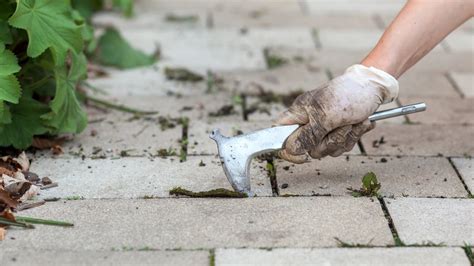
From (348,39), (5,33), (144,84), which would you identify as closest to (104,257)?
(5,33)

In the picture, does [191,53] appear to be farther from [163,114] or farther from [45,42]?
[45,42]

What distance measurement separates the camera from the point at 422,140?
3240 mm

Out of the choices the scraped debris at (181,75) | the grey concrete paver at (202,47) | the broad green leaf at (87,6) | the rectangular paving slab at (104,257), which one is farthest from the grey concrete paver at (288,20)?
the rectangular paving slab at (104,257)

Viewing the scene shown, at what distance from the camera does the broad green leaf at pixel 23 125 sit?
2922 mm

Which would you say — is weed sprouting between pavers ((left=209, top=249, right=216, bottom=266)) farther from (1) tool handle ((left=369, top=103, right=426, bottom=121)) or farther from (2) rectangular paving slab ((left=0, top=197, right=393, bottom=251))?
(1) tool handle ((left=369, top=103, right=426, bottom=121))

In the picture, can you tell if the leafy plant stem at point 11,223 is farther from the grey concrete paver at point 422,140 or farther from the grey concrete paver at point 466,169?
the grey concrete paver at point 466,169

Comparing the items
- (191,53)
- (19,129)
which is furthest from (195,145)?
(191,53)

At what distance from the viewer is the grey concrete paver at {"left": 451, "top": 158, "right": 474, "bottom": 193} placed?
2.82 m

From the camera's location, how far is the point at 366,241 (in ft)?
7.74

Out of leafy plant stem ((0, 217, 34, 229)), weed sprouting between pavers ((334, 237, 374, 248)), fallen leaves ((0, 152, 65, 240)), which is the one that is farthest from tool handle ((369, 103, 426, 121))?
leafy plant stem ((0, 217, 34, 229))

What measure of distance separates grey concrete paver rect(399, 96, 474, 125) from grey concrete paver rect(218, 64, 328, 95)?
1.59 feet

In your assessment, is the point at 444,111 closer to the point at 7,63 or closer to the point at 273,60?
the point at 273,60

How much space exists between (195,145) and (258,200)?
610 millimetres

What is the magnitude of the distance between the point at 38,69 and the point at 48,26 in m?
0.35
